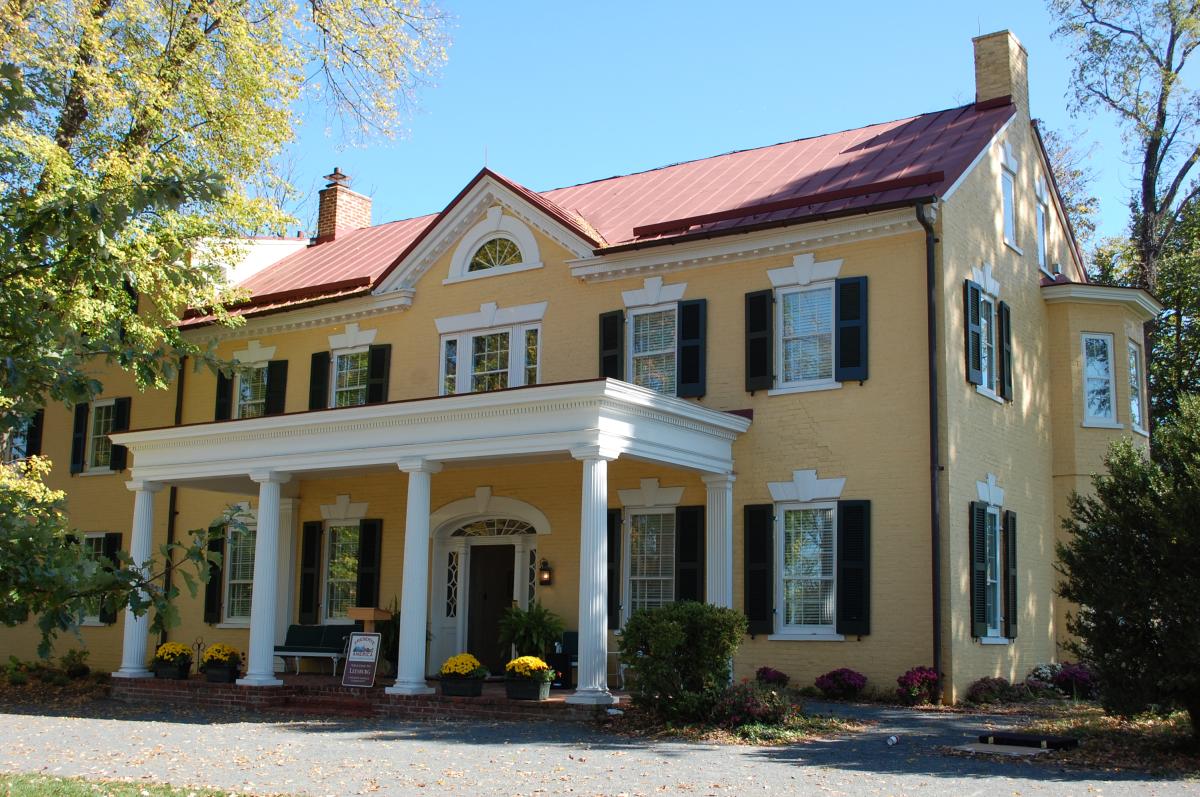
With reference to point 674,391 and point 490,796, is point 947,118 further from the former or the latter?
point 490,796

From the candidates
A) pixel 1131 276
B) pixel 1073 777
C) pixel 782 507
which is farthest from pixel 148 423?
pixel 1131 276

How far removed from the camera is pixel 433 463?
15.9 meters

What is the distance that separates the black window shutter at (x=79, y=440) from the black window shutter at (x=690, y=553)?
13912 millimetres

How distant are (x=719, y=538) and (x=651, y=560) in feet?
5.21

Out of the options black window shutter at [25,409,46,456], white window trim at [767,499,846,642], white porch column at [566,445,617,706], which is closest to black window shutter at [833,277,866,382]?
white window trim at [767,499,846,642]

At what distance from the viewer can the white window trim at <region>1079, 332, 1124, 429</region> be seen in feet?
64.1

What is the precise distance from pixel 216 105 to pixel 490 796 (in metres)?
14.9

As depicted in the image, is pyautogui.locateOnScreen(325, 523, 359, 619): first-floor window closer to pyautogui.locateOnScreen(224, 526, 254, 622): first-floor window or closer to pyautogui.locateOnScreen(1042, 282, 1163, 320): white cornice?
pyautogui.locateOnScreen(224, 526, 254, 622): first-floor window

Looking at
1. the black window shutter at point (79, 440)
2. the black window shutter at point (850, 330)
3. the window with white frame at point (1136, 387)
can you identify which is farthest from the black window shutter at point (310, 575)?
the window with white frame at point (1136, 387)

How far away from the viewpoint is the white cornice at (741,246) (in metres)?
→ 16.3

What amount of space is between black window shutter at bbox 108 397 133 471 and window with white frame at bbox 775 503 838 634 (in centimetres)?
1400

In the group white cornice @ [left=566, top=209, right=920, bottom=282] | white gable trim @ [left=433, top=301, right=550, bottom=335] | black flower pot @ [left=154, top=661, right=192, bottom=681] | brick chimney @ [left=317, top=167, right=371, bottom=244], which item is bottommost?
black flower pot @ [left=154, top=661, right=192, bottom=681]

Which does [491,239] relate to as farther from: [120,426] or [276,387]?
[120,426]

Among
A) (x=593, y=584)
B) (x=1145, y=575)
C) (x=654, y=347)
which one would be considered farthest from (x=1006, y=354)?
(x=593, y=584)
